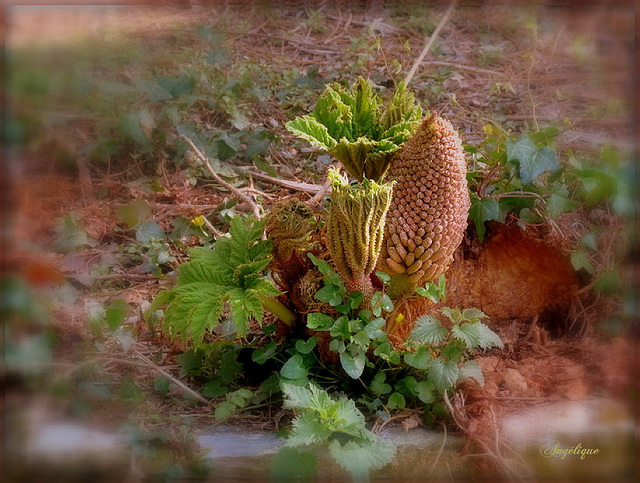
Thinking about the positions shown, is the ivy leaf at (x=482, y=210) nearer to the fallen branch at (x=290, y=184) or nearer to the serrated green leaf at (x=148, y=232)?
the fallen branch at (x=290, y=184)

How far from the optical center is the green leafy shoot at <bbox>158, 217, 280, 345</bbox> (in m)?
1.55

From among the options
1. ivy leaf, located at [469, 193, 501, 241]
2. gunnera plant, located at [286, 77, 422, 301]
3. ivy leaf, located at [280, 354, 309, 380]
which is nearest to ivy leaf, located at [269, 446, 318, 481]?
ivy leaf, located at [280, 354, 309, 380]

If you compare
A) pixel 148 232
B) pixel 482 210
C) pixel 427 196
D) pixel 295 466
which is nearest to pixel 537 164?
pixel 482 210

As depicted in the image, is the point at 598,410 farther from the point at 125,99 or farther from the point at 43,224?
the point at 125,99

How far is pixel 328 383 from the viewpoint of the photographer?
175 centimetres

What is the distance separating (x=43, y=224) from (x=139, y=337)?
55 cm

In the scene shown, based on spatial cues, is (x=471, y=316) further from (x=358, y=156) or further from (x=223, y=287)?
(x=223, y=287)

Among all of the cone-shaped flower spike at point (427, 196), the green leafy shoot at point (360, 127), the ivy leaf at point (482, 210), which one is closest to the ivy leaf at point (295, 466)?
the cone-shaped flower spike at point (427, 196)

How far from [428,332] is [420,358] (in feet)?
0.22

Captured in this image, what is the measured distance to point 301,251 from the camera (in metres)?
1.72

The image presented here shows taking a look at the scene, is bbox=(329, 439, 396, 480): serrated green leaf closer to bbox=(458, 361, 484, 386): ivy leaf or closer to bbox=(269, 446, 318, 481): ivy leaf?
bbox=(269, 446, 318, 481): ivy leaf

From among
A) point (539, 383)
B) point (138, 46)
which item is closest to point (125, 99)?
point (138, 46)

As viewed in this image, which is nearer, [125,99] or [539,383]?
[539,383]

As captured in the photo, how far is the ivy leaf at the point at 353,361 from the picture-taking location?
1.59m
